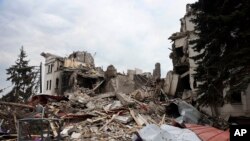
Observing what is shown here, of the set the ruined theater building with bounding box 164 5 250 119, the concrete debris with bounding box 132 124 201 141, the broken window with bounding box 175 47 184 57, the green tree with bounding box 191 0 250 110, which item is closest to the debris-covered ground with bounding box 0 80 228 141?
the concrete debris with bounding box 132 124 201 141

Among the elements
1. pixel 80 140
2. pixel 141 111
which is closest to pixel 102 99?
pixel 141 111

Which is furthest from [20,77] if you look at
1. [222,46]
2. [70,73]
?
[222,46]

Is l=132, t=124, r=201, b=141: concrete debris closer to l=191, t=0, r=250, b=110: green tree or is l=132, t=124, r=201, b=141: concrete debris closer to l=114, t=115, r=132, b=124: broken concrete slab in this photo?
l=191, t=0, r=250, b=110: green tree

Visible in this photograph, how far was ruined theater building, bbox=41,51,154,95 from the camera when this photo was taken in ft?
138

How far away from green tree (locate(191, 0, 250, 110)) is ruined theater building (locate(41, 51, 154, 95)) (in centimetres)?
2190

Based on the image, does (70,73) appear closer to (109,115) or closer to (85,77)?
(85,77)

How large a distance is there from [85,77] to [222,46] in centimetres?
2723

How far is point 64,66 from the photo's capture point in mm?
45531

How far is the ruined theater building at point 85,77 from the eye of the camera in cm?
4219

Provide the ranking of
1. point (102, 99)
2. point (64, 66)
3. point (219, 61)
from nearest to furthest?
point (219, 61) → point (102, 99) → point (64, 66)

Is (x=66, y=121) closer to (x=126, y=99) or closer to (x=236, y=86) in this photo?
(x=126, y=99)

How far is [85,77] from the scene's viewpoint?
42.9 meters

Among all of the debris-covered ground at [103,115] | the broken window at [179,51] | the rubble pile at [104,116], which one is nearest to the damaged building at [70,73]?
the broken window at [179,51]

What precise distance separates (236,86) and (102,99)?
13.5 m
